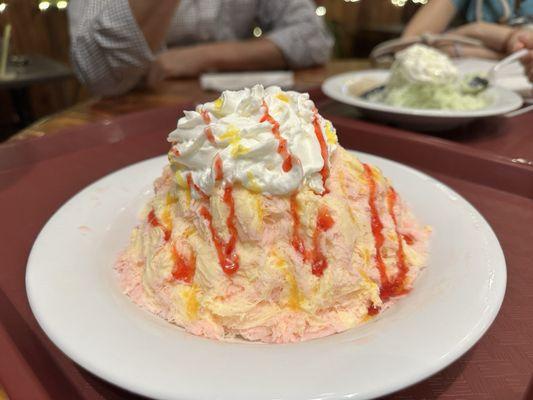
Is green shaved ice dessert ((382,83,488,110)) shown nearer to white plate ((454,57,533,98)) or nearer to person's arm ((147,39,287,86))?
white plate ((454,57,533,98))

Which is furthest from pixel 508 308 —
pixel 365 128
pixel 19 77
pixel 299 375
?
pixel 19 77

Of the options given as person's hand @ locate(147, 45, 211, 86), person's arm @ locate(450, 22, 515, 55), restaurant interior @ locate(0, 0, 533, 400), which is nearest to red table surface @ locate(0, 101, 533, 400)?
restaurant interior @ locate(0, 0, 533, 400)

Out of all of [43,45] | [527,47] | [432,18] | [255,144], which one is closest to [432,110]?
[527,47]

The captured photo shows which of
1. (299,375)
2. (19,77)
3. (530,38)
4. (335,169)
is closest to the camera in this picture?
(299,375)

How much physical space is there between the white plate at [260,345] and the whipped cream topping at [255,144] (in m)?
0.24

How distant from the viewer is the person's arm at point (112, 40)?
200 cm

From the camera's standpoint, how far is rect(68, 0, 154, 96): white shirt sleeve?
6.55 feet

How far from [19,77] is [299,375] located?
3.37m

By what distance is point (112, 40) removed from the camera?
6.75ft

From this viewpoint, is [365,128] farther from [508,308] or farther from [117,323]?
[117,323]

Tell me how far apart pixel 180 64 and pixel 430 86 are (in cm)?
130

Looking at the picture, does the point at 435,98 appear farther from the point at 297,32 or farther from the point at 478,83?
the point at 297,32

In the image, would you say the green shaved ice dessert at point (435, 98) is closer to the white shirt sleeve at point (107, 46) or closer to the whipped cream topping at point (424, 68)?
the whipped cream topping at point (424, 68)

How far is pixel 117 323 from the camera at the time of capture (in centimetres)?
68
